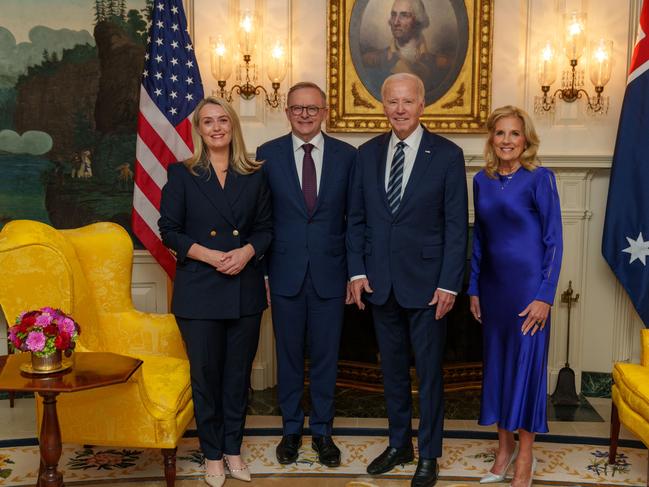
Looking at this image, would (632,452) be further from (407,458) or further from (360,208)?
(360,208)

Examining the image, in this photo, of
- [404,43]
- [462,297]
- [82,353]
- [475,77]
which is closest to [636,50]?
[475,77]

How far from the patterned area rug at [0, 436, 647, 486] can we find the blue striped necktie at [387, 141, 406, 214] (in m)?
1.39

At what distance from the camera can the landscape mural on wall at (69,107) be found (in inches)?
185

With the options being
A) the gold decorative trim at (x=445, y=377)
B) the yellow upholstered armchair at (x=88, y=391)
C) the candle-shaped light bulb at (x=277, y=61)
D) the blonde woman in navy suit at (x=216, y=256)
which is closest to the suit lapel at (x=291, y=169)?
the blonde woman in navy suit at (x=216, y=256)

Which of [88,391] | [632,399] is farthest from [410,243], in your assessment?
[88,391]

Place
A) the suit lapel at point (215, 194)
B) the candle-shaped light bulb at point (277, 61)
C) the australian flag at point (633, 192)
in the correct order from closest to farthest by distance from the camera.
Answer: the suit lapel at point (215, 194), the australian flag at point (633, 192), the candle-shaped light bulb at point (277, 61)

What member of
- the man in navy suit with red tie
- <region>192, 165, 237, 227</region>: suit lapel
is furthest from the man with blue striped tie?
<region>192, 165, 237, 227</region>: suit lapel

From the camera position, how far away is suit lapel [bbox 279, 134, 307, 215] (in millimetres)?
3445

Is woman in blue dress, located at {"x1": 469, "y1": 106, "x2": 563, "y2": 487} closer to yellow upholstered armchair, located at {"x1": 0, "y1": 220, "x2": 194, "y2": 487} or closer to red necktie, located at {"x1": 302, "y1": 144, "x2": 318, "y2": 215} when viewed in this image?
red necktie, located at {"x1": 302, "y1": 144, "x2": 318, "y2": 215}

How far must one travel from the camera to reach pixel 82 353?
3.09 meters

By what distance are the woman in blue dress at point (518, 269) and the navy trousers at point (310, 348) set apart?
0.77 meters

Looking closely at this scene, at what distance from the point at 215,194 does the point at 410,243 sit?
0.94 metres

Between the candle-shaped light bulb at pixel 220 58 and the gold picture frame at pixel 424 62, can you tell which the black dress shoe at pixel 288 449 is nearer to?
the gold picture frame at pixel 424 62

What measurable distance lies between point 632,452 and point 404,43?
2948 millimetres
